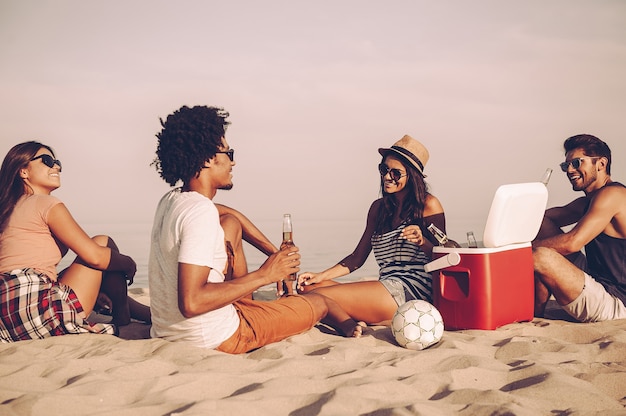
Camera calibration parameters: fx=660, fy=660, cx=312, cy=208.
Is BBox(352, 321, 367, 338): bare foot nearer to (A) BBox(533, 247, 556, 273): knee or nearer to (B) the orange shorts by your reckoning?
(B) the orange shorts

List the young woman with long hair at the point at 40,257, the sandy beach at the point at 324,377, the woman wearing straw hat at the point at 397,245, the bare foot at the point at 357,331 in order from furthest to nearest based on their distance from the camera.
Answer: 1. the woman wearing straw hat at the point at 397,245
2. the bare foot at the point at 357,331
3. the young woman with long hair at the point at 40,257
4. the sandy beach at the point at 324,377

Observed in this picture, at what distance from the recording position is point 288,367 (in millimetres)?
3760

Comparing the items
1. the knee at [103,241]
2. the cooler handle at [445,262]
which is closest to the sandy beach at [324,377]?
the cooler handle at [445,262]

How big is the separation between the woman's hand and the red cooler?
0.25 m

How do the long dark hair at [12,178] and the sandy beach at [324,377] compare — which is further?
the long dark hair at [12,178]

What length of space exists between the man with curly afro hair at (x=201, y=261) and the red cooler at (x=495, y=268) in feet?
4.15

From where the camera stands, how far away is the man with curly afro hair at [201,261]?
3797 millimetres

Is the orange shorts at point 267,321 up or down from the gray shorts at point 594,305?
up

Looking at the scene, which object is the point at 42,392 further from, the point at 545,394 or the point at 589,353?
the point at 589,353

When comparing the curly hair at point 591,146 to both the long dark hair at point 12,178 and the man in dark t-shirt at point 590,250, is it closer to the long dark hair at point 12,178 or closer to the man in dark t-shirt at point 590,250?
the man in dark t-shirt at point 590,250

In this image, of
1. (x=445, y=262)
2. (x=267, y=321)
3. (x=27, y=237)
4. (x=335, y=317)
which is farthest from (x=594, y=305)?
(x=27, y=237)

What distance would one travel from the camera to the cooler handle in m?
4.96

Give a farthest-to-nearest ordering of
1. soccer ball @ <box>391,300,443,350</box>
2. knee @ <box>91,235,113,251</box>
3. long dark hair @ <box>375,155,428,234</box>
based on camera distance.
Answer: long dark hair @ <box>375,155,428,234</box>, knee @ <box>91,235,113,251</box>, soccer ball @ <box>391,300,443,350</box>

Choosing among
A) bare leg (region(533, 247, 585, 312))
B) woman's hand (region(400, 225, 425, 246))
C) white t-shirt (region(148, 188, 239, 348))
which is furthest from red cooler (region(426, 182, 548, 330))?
white t-shirt (region(148, 188, 239, 348))
